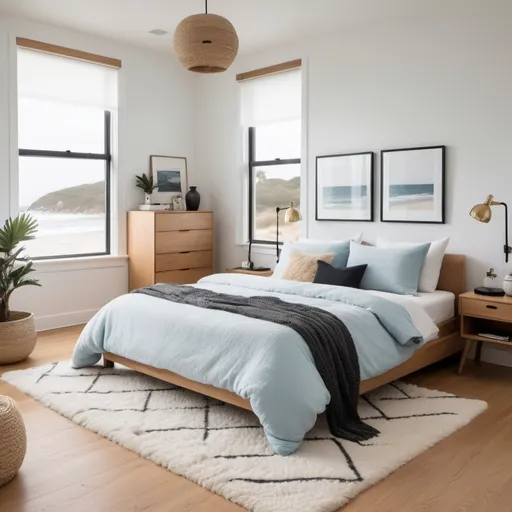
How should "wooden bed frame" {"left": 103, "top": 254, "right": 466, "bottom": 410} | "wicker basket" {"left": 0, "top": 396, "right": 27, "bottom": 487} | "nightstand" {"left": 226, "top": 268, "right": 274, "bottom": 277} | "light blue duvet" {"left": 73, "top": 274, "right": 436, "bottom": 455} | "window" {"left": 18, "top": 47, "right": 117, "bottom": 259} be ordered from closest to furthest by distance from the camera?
"wicker basket" {"left": 0, "top": 396, "right": 27, "bottom": 487}
"light blue duvet" {"left": 73, "top": 274, "right": 436, "bottom": 455}
"wooden bed frame" {"left": 103, "top": 254, "right": 466, "bottom": 410}
"window" {"left": 18, "top": 47, "right": 117, "bottom": 259}
"nightstand" {"left": 226, "top": 268, "right": 274, "bottom": 277}

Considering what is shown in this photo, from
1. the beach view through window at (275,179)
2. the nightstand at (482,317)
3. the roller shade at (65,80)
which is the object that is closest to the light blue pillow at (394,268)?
the nightstand at (482,317)

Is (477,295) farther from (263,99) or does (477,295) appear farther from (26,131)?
(26,131)

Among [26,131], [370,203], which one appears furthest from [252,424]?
[26,131]

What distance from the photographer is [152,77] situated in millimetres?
6035

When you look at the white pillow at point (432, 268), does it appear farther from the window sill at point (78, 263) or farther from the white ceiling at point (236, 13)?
the window sill at point (78, 263)

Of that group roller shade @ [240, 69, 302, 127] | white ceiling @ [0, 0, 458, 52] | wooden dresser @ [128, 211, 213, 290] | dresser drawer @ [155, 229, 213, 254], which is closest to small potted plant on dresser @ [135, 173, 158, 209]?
wooden dresser @ [128, 211, 213, 290]

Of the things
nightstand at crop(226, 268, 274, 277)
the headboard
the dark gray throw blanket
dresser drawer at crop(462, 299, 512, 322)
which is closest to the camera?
the dark gray throw blanket

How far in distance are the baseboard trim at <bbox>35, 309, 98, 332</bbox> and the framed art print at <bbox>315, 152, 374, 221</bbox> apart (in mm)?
2451

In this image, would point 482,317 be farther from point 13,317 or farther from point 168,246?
point 13,317

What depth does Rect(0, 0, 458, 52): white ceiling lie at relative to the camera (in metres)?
4.53

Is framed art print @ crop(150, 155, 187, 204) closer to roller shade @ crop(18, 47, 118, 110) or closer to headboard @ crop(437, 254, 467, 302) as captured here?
roller shade @ crop(18, 47, 118, 110)

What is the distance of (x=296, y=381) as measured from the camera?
2764 millimetres

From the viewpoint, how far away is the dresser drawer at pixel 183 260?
5.67 metres

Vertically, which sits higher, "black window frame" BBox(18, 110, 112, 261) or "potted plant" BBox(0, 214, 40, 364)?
"black window frame" BBox(18, 110, 112, 261)
